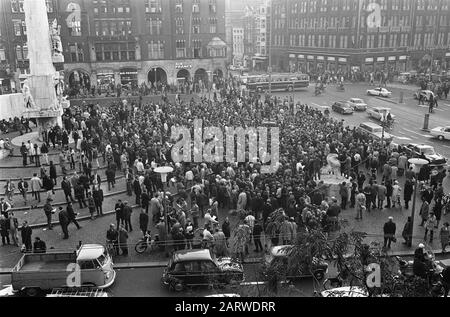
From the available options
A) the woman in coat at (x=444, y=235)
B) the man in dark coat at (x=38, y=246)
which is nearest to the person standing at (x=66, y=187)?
the man in dark coat at (x=38, y=246)

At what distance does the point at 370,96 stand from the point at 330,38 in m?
26.1

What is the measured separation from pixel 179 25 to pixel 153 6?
4676 millimetres

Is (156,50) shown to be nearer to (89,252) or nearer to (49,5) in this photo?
(49,5)

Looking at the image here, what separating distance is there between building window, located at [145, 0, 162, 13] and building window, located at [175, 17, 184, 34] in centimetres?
303

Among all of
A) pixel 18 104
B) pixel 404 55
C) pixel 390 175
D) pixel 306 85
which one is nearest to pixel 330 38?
pixel 404 55

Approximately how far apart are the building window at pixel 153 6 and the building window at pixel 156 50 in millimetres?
4591

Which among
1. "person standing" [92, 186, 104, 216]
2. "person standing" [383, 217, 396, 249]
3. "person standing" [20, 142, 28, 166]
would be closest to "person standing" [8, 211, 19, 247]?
"person standing" [92, 186, 104, 216]

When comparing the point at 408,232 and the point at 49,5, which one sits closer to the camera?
the point at 408,232

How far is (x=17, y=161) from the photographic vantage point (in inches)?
1119

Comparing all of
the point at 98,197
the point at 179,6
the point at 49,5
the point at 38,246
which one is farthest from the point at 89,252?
the point at 179,6

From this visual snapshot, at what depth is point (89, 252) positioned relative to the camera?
1543 cm

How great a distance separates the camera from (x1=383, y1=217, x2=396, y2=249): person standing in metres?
17.7

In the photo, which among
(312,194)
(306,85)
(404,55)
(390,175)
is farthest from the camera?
(404,55)
